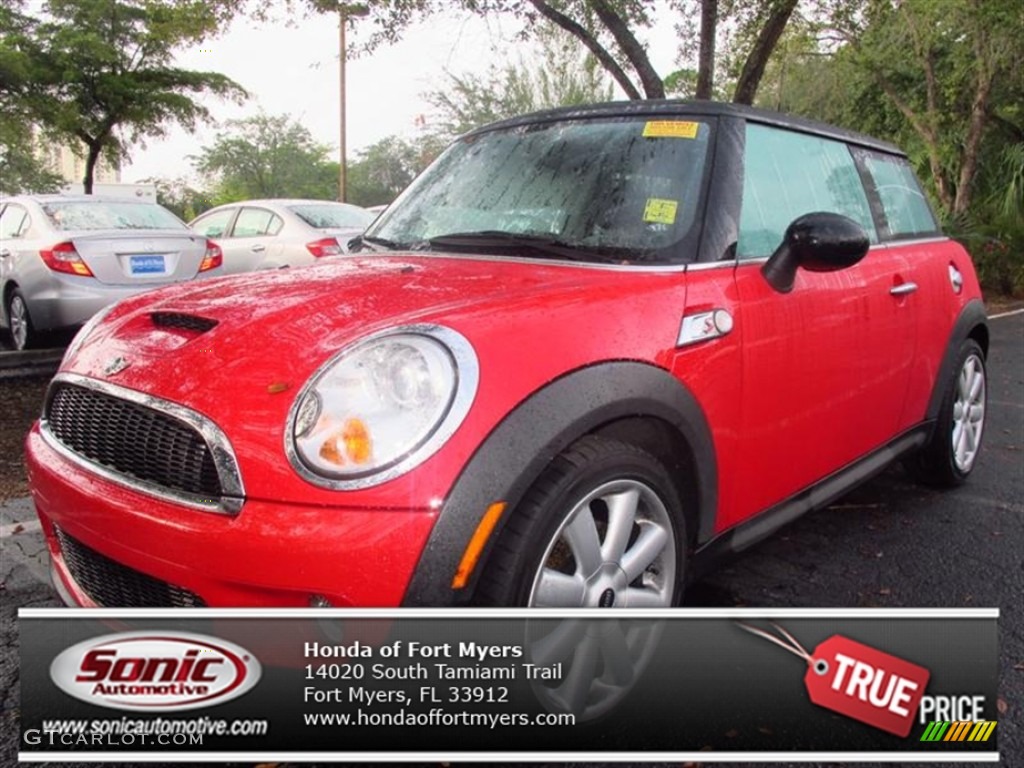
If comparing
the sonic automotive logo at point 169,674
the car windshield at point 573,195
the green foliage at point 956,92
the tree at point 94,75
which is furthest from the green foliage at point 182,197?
the sonic automotive logo at point 169,674

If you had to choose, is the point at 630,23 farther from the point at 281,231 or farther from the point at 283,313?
the point at 283,313

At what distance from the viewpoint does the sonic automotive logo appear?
5.53 feet

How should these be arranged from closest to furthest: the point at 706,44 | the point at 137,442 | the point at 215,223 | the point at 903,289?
the point at 137,442 < the point at 903,289 < the point at 706,44 < the point at 215,223

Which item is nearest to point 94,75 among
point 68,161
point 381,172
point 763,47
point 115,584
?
point 763,47

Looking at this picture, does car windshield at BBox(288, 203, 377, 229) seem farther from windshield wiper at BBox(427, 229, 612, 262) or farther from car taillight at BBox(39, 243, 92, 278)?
windshield wiper at BBox(427, 229, 612, 262)

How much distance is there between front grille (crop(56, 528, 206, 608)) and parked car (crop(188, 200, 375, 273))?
20.0ft

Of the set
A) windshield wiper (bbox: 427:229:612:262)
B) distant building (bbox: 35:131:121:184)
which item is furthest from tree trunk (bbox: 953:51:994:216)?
distant building (bbox: 35:131:121:184)

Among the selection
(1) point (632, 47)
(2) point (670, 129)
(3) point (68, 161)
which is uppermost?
(3) point (68, 161)

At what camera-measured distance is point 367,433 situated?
1.65 m

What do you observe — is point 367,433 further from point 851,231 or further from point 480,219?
point 851,231

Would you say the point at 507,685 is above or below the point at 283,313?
below

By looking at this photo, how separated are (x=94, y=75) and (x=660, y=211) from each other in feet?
59.2

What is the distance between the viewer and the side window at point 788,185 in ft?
8.34

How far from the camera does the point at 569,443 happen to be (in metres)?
1.79
